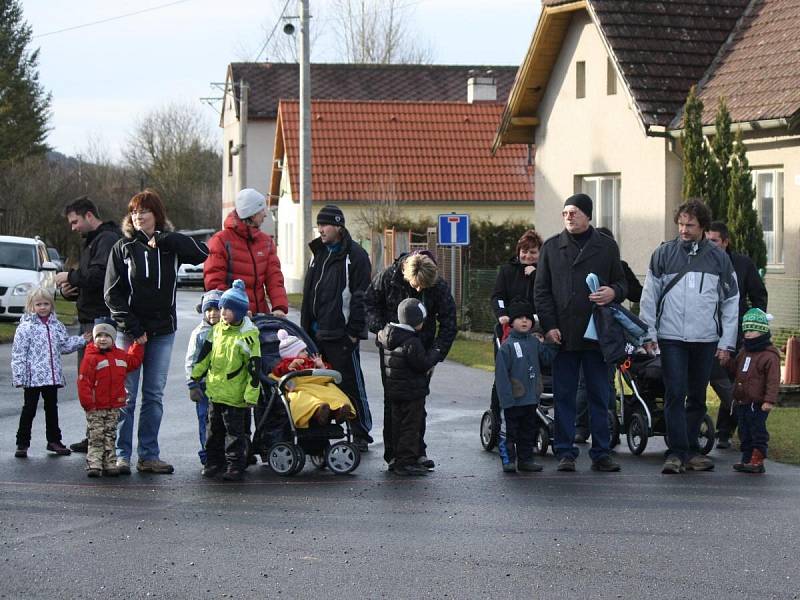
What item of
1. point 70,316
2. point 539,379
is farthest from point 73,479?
point 70,316

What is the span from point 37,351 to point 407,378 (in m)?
3.12

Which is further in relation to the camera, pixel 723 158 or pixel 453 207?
pixel 453 207

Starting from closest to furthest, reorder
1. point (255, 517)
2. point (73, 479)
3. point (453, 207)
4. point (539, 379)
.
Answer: point (255, 517), point (73, 479), point (539, 379), point (453, 207)

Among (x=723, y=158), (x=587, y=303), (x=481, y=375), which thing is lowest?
(x=481, y=375)

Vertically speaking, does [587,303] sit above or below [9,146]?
below

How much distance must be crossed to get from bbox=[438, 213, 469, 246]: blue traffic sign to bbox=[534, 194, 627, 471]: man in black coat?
48.0ft

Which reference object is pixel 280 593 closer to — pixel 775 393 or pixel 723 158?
pixel 775 393

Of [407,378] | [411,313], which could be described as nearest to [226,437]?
[407,378]

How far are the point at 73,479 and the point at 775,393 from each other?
508cm

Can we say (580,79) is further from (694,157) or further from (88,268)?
(88,268)

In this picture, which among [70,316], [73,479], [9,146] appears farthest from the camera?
[9,146]

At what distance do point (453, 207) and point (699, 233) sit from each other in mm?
35598

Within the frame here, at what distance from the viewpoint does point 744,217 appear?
18984mm

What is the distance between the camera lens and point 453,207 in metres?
46.0
